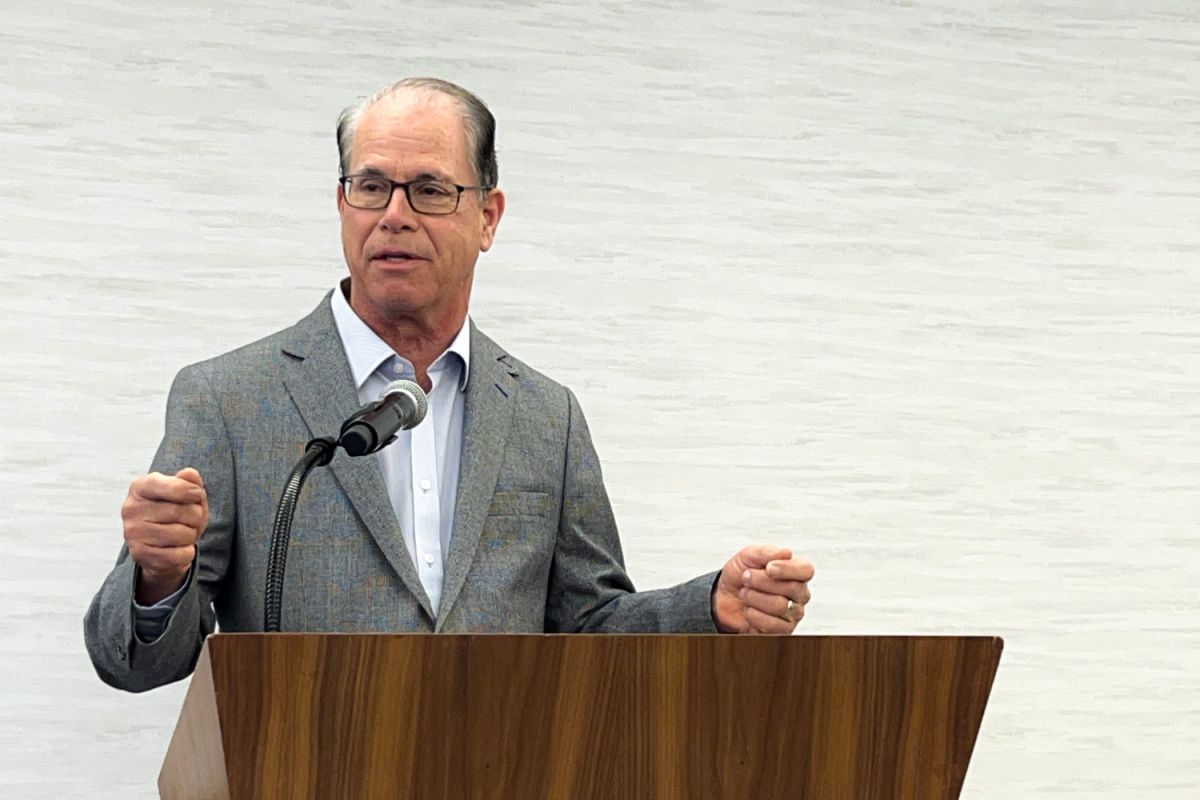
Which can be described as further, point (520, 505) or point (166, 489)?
point (520, 505)

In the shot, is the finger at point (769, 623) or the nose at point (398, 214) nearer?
the finger at point (769, 623)

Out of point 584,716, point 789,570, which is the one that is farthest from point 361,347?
point 584,716

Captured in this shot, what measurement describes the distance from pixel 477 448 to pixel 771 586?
519mm

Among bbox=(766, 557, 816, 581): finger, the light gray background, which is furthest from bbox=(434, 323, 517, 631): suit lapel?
the light gray background

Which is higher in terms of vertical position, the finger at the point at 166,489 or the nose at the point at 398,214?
the nose at the point at 398,214

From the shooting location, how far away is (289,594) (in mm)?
1759

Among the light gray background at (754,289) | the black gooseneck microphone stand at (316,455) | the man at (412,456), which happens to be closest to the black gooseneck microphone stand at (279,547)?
the black gooseneck microphone stand at (316,455)

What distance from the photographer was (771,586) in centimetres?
147

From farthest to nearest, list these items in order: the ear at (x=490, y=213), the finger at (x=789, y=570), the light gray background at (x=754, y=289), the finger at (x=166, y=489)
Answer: the light gray background at (x=754, y=289) → the ear at (x=490, y=213) → the finger at (x=789, y=570) → the finger at (x=166, y=489)

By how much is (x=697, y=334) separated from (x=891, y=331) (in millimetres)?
342

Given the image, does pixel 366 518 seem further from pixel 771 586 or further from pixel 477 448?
pixel 771 586

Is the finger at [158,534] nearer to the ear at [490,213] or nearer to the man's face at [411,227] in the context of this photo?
the man's face at [411,227]

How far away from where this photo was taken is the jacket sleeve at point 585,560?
1.92 meters

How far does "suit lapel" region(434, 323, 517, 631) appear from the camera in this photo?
5.82 ft
